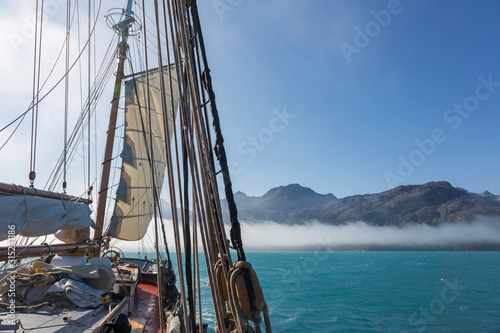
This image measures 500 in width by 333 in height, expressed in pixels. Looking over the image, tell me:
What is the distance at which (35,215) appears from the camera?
509cm

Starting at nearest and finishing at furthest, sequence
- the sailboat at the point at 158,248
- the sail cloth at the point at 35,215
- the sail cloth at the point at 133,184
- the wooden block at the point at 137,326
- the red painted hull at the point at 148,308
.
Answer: the sailboat at the point at 158,248 < the sail cloth at the point at 35,215 < the wooden block at the point at 137,326 < the red painted hull at the point at 148,308 < the sail cloth at the point at 133,184

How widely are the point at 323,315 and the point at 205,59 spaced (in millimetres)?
20174

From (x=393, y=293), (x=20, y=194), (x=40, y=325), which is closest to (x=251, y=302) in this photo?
(x=40, y=325)

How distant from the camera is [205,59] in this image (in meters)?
3.21

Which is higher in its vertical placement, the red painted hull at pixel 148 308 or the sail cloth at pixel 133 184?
the sail cloth at pixel 133 184

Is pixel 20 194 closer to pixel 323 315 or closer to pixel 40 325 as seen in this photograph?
pixel 40 325

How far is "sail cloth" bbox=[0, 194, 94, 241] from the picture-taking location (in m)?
4.48

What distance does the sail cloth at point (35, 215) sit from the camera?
4.48 meters
